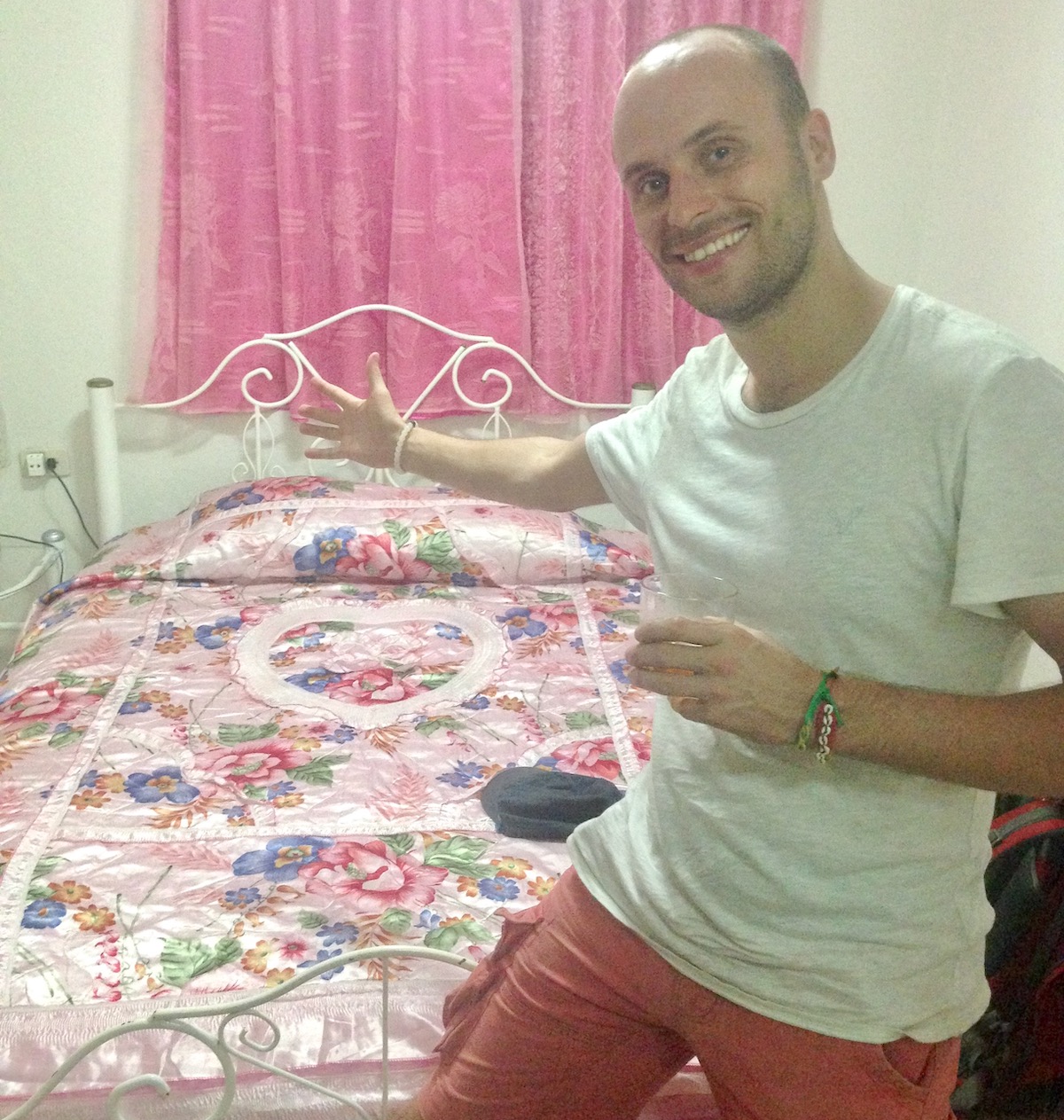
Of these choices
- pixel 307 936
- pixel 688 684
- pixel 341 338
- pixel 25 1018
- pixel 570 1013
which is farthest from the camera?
pixel 341 338

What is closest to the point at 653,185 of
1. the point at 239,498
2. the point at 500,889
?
the point at 500,889

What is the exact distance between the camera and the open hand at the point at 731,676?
2.98 ft

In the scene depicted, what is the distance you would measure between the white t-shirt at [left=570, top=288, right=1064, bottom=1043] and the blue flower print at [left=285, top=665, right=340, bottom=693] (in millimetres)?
1258

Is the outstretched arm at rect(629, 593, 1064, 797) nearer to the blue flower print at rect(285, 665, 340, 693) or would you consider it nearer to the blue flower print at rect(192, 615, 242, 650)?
the blue flower print at rect(285, 665, 340, 693)

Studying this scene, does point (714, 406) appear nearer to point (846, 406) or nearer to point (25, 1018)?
point (846, 406)

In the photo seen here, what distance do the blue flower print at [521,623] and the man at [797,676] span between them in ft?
4.34

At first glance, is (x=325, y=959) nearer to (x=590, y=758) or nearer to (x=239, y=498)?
(x=590, y=758)

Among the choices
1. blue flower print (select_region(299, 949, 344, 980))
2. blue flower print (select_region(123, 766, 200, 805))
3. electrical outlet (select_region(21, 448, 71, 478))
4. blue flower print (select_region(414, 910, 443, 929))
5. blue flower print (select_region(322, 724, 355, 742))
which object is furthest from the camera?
electrical outlet (select_region(21, 448, 71, 478))

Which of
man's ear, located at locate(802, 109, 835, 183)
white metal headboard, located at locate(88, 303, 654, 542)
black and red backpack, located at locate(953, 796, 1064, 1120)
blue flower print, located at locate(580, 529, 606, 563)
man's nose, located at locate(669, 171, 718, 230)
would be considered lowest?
black and red backpack, located at locate(953, 796, 1064, 1120)

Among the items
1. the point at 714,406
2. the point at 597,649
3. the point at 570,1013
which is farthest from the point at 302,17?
the point at 570,1013

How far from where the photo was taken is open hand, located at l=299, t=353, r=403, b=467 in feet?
4.90

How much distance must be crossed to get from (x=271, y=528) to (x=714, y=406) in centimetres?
176

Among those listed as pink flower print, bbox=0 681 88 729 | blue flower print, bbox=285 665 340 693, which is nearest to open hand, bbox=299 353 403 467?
blue flower print, bbox=285 665 340 693

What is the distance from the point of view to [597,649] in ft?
7.87
